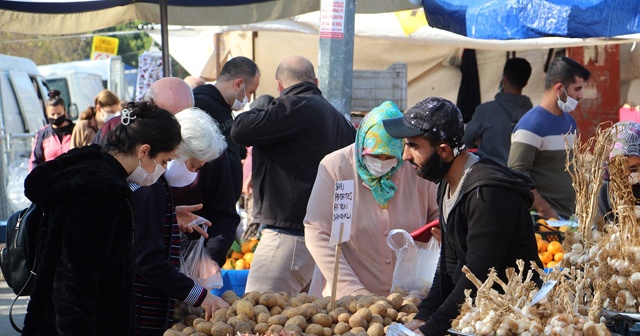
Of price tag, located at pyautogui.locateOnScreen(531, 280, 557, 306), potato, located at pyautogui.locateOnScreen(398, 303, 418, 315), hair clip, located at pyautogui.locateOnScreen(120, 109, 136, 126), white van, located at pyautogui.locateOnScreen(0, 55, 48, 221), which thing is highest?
hair clip, located at pyautogui.locateOnScreen(120, 109, 136, 126)

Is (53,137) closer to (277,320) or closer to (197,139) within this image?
(197,139)

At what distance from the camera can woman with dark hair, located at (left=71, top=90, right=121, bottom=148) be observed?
10750 mm

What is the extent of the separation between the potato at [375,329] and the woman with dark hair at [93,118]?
734 cm

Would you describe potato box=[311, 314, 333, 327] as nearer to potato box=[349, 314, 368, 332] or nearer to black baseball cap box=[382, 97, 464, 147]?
potato box=[349, 314, 368, 332]

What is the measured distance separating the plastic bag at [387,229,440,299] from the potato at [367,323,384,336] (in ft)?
1.49

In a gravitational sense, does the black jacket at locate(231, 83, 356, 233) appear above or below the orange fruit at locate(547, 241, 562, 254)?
above

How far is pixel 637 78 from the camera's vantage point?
33.4 feet

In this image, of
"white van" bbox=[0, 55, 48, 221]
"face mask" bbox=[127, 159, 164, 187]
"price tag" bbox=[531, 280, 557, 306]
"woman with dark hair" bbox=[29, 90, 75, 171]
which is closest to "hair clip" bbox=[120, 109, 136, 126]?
"face mask" bbox=[127, 159, 164, 187]

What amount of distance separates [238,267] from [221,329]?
2791 mm

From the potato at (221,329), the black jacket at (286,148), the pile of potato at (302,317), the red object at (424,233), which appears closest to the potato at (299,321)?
the pile of potato at (302,317)

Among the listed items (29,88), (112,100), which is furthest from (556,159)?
(29,88)

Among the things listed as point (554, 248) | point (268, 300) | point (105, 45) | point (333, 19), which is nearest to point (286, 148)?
point (333, 19)

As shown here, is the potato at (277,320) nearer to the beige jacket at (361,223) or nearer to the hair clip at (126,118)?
the beige jacket at (361,223)

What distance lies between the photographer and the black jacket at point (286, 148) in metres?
5.57
